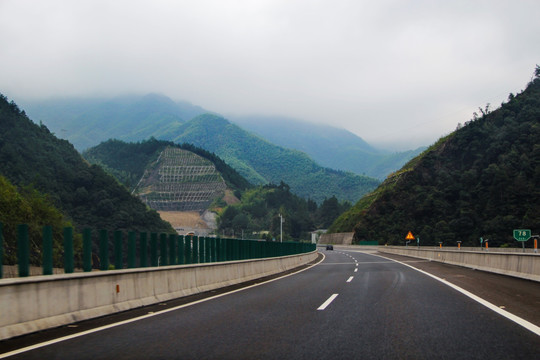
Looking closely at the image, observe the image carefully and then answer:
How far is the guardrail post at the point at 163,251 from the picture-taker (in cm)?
1481

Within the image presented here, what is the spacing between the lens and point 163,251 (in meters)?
14.9

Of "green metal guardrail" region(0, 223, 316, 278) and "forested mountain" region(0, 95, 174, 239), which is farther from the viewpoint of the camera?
"forested mountain" region(0, 95, 174, 239)

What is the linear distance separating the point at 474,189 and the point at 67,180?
105508mm

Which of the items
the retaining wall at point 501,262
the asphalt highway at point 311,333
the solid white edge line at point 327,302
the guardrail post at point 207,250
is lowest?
the retaining wall at point 501,262

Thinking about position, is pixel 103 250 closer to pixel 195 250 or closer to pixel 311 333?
pixel 195 250

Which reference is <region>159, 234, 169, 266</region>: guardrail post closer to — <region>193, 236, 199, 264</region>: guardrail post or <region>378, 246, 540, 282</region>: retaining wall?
A: <region>193, 236, 199, 264</region>: guardrail post

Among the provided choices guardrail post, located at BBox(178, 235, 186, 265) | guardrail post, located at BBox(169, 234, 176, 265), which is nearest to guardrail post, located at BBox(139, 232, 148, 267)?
guardrail post, located at BBox(169, 234, 176, 265)

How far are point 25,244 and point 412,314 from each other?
7.04m

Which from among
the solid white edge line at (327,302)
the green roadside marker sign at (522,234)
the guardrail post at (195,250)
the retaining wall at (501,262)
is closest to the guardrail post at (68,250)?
the solid white edge line at (327,302)

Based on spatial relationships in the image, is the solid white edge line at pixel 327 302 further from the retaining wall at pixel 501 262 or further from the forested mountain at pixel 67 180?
the forested mountain at pixel 67 180

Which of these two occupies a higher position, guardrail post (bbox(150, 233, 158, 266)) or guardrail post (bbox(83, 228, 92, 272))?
guardrail post (bbox(83, 228, 92, 272))

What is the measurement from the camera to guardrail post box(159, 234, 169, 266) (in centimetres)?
1481

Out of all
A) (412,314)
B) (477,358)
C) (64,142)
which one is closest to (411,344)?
(477,358)

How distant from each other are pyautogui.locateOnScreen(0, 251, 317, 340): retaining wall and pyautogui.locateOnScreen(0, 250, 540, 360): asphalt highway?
0.51 m
